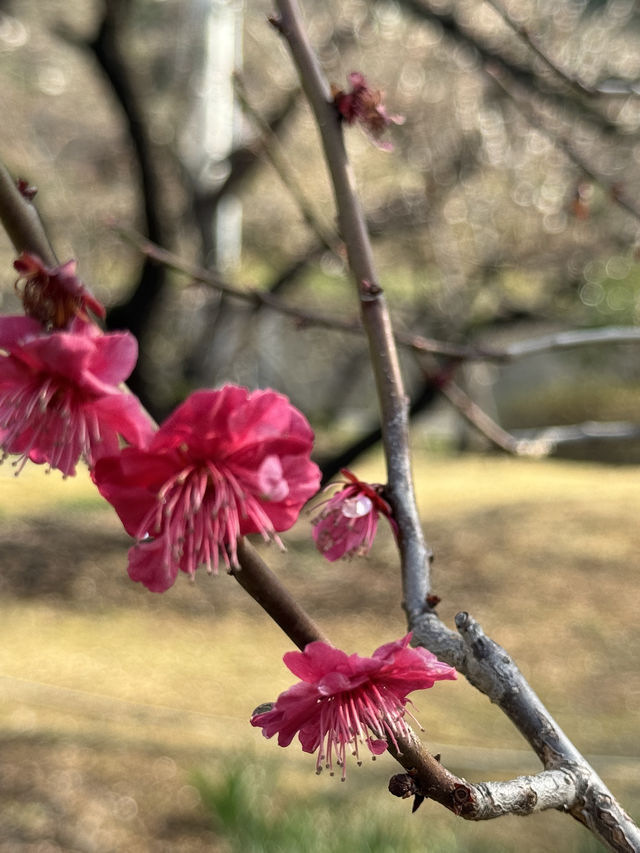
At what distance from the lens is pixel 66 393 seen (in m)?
0.51

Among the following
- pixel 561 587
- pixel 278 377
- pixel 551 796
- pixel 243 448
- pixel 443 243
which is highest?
pixel 278 377

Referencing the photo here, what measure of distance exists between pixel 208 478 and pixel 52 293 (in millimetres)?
129

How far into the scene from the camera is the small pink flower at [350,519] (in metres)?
0.79

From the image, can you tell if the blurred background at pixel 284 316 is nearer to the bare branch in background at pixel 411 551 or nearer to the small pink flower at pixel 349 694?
the bare branch in background at pixel 411 551

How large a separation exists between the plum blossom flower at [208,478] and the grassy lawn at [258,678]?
221cm

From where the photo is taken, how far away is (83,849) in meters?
3.05

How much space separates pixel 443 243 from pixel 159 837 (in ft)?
14.0

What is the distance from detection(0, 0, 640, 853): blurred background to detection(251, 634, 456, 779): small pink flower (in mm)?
2276

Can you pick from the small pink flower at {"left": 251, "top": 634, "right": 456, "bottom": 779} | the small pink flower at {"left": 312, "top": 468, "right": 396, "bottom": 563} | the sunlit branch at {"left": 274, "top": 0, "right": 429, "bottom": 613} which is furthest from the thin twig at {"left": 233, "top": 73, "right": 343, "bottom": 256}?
the small pink flower at {"left": 251, "top": 634, "right": 456, "bottom": 779}

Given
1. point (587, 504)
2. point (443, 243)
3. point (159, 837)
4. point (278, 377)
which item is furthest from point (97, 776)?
point (278, 377)

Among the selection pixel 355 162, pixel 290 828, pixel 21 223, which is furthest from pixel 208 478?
pixel 355 162

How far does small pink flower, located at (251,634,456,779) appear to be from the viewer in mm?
542

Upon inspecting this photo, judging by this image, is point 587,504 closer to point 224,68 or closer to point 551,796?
point 224,68

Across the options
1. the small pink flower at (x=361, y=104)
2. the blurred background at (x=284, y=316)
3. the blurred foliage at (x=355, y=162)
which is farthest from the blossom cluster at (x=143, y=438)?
the blurred foliage at (x=355, y=162)
